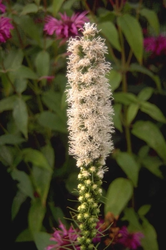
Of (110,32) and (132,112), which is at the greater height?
(110,32)

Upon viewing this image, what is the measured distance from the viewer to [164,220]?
2643mm

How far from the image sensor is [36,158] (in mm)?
2092

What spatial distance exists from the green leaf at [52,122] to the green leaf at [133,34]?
44 centimetres

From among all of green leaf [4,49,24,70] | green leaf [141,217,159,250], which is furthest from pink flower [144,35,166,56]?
green leaf [141,217,159,250]

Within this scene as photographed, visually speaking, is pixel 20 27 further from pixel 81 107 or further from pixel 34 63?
pixel 81 107

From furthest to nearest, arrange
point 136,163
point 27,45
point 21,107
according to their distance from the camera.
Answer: point 27,45 < point 136,163 < point 21,107

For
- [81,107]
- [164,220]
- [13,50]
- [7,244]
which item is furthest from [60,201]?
[81,107]

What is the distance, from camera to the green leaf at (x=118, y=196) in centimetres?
208

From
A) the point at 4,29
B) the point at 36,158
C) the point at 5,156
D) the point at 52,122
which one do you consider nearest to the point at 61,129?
the point at 52,122

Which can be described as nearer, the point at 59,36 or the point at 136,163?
the point at 59,36

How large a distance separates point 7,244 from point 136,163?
81 cm

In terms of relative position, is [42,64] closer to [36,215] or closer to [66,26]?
[66,26]

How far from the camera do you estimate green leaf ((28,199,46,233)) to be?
211 centimetres

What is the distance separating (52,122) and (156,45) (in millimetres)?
697
